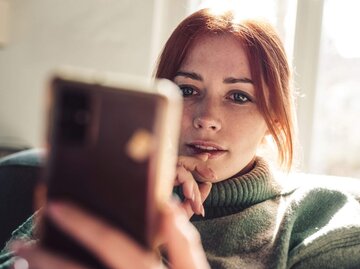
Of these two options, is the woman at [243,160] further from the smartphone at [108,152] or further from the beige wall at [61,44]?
the beige wall at [61,44]

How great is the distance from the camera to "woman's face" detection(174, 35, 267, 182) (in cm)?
88

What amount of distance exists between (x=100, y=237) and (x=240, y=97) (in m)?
0.60

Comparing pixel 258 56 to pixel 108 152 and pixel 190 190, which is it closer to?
pixel 190 190

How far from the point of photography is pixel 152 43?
6.07 ft

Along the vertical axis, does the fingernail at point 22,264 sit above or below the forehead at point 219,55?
below

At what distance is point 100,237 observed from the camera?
14.5 inches

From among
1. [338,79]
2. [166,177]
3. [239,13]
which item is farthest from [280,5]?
[166,177]

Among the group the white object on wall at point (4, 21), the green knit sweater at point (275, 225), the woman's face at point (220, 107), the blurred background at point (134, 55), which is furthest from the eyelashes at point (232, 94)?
the white object on wall at point (4, 21)

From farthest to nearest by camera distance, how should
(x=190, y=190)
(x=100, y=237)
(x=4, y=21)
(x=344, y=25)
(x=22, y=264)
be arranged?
(x=4, y=21) < (x=344, y=25) < (x=190, y=190) < (x=22, y=264) < (x=100, y=237)

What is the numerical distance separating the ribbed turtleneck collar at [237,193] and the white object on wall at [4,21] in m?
1.15

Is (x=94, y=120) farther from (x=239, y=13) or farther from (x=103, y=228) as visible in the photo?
(x=239, y=13)

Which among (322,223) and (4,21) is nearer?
(322,223)

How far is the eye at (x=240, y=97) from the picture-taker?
3.03 feet

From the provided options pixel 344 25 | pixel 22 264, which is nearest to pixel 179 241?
pixel 22 264
